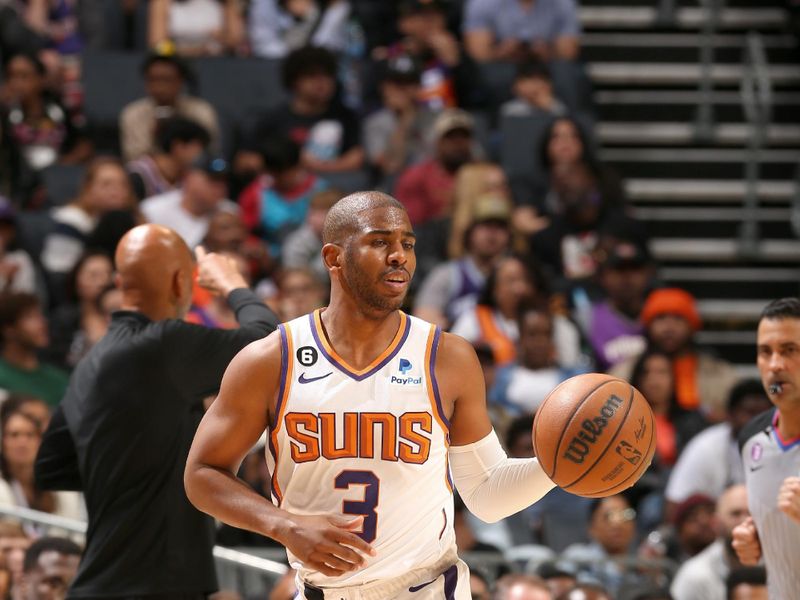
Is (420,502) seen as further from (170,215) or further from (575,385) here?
(170,215)

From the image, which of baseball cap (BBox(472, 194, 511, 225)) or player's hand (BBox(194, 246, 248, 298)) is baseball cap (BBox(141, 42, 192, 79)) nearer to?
baseball cap (BBox(472, 194, 511, 225))

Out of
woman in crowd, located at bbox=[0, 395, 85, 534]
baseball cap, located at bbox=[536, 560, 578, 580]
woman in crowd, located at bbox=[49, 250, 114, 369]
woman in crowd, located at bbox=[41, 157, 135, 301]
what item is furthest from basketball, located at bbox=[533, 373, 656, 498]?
woman in crowd, located at bbox=[41, 157, 135, 301]

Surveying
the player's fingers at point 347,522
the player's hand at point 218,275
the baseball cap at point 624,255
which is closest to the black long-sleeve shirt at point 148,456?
the player's hand at point 218,275

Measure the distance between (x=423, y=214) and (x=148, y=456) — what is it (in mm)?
6200

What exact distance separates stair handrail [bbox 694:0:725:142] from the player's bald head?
870 centimetres

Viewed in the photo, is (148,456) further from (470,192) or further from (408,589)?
(470,192)

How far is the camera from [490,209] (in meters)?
10.5

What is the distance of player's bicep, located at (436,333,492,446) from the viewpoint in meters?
4.39

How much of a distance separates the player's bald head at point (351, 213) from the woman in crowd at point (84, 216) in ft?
19.5

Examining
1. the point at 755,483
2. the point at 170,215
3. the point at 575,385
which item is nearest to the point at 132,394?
the point at 575,385

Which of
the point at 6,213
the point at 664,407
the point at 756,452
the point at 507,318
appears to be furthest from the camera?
the point at 507,318

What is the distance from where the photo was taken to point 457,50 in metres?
12.1

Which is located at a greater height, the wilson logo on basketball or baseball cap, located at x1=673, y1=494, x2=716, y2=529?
the wilson logo on basketball

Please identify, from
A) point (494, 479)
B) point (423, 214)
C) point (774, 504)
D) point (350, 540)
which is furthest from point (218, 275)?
point (423, 214)
